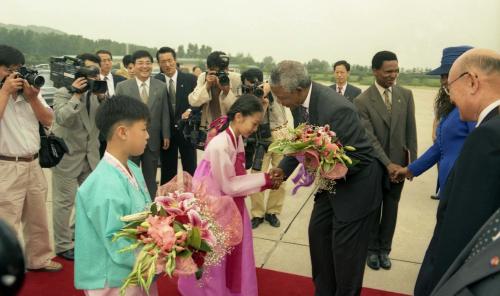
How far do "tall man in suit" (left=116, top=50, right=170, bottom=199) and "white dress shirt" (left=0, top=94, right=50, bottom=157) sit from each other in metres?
1.53

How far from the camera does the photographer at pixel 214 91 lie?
4.74m

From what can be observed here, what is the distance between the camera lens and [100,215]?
1.92 metres

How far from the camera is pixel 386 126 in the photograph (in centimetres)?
387

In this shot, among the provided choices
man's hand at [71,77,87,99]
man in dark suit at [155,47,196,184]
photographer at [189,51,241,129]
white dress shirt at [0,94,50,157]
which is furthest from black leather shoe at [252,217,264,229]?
white dress shirt at [0,94,50,157]

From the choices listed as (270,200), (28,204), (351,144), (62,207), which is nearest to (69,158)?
(62,207)

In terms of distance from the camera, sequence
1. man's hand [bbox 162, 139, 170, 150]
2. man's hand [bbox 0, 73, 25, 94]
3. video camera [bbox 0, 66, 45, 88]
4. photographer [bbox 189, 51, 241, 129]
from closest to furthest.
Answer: man's hand [bbox 0, 73, 25, 94], video camera [bbox 0, 66, 45, 88], photographer [bbox 189, 51, 241, 129], man's hand [bbox 162, 139, 170, 150]

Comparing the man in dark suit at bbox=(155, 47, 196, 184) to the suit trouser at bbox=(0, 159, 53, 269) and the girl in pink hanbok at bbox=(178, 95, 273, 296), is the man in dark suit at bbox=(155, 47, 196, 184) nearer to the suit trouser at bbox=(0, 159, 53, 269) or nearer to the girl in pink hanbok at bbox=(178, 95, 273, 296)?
the suit trouser at bbox=(0, 159, 53, 269)

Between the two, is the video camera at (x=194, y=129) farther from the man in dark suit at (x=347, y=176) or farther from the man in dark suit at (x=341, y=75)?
the man in dark suit at (x=341, y=75)

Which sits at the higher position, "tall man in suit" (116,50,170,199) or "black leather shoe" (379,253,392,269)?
"tall man in suit" (116,50,170,199)

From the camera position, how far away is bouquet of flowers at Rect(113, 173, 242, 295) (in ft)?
5.71

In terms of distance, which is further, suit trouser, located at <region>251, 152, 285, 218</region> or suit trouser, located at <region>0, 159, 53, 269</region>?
suit trouser, located at <region>251, 152, 285, 218</region>

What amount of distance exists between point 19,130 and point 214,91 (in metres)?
2.19

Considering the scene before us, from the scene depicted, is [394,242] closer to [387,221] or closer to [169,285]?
[387,221]

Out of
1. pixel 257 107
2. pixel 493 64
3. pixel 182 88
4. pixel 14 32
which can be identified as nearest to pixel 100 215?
pixel 257 107
